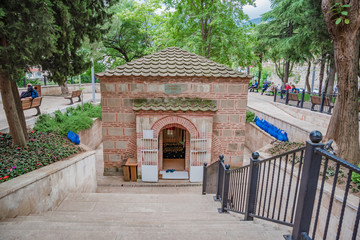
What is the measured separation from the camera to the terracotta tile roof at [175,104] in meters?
7.90

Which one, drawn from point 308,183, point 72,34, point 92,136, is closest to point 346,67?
point 308,183

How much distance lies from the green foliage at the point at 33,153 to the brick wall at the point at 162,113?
1.56 m

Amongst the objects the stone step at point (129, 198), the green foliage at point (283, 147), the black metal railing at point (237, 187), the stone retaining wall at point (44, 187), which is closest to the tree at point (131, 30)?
the green foliage at point (283, 147)

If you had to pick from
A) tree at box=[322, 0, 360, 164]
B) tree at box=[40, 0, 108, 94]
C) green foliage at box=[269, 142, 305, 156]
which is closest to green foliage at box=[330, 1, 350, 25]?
tree at box=[322, 0, 360, 164]

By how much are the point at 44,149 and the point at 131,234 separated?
5228 millimetres

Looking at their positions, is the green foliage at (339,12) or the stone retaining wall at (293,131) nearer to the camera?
the green foliage at (339,12)

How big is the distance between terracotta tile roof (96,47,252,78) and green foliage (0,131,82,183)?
9.46 feet

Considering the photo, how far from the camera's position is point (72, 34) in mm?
5867

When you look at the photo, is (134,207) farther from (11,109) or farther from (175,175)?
(11,109)

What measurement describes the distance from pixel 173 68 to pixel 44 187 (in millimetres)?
5753

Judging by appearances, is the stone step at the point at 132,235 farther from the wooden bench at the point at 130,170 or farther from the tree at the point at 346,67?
the tree at the point at 346,67

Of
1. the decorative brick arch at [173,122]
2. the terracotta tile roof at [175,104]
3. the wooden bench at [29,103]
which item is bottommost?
the decorative brick arch at [173,122]

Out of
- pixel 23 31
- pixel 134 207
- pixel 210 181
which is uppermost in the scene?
pixel 23 31

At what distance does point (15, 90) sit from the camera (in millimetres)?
6379
